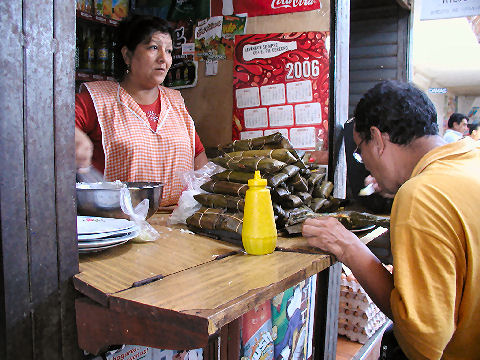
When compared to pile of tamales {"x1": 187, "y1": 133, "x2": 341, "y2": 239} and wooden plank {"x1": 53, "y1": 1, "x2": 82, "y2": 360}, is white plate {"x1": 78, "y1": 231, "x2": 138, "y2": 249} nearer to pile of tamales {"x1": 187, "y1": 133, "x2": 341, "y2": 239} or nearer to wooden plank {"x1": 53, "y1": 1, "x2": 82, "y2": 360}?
wooden plank {"x1": 53, "y1": 1, "x2": 82, "y2": 360}

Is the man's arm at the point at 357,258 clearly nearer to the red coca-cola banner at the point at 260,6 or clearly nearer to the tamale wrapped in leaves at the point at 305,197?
the tamale wrapped in leaves at the point at 305,197

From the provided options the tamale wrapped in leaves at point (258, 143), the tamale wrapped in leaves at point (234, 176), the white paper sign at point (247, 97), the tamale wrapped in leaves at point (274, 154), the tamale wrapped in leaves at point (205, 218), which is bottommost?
the tamale wrapped in leaves at point (205, 218)

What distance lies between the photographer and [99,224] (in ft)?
4.91

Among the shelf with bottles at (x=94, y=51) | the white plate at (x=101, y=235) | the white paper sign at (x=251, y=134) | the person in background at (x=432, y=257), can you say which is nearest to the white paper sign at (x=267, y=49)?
the white paper sign at (x=251, y=134)

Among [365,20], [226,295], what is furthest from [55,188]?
[365,20]

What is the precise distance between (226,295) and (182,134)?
2.13m

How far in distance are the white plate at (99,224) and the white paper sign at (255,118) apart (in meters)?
2.02

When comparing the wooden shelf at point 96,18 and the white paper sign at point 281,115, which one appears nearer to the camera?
the white paper sign at point 281,115

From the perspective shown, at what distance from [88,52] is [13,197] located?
3.00m

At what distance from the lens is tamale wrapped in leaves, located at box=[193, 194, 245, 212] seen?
5.84ft

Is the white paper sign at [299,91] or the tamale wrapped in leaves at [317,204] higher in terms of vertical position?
the white paper sign at [299,91]

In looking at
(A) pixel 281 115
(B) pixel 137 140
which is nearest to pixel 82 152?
(B) pixel 137 140

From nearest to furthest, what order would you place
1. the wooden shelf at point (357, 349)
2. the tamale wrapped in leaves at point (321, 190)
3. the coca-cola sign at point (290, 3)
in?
1. the tamale wrapped in leaves at point (321, 190)
2. the wooden shelf at point (357, 349)
3. the coca-cola sign at point (290, 3)

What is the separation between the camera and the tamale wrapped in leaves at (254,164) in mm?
1841
